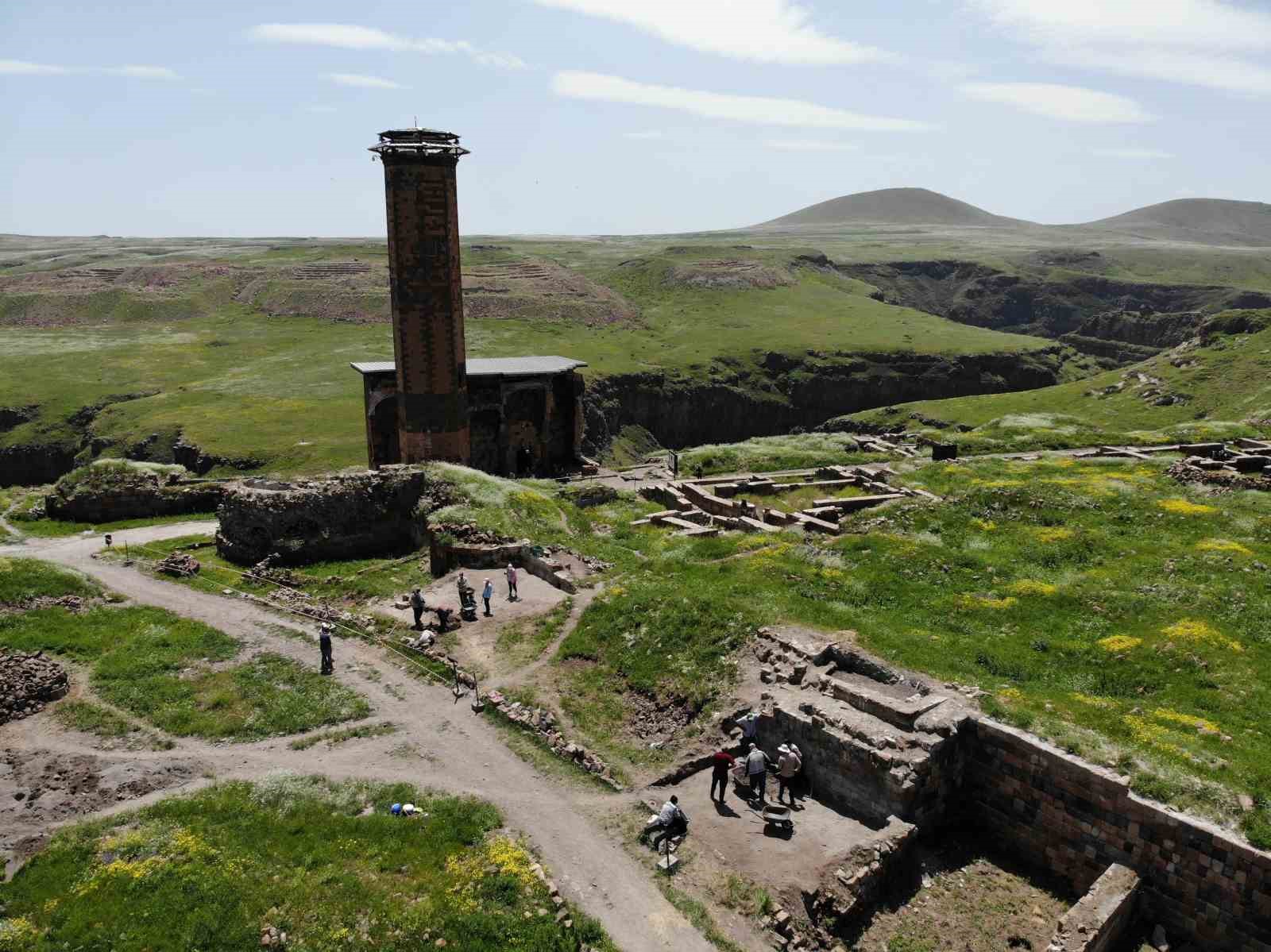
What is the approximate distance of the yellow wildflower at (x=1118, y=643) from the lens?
901 inches

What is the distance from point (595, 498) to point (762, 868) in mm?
33614

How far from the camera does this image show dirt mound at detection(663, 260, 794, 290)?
158 m

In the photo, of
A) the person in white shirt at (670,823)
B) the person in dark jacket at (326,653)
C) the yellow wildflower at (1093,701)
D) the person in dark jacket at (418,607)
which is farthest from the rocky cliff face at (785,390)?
the person in white shirt at (670,823)

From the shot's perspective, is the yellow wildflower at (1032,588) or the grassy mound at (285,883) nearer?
the grassy mound at (285,883)

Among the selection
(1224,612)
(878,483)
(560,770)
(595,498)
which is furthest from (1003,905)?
(595,498)

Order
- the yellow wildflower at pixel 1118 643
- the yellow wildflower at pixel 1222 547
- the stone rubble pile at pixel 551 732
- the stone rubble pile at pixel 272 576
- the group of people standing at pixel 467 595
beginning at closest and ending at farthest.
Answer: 1. the stone rubble pile at pixel 551 732
2. the yellow wildflower at pixel 1118 643
3. the group of people standing at pixel 467 595
4. the yellow wildflower at pixel 1222 547
5. the stone rubble pile at pixel 272 576

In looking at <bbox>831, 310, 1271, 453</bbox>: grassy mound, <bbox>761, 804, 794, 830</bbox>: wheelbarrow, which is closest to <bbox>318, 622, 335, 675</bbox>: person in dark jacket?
<bbox>761, 804, 794, 830</bbox>: wheelbarrow

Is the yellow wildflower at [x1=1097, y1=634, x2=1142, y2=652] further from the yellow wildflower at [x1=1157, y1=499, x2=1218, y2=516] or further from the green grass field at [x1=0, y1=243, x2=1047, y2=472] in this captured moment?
the green grass field at [x1=0, y1=243, x2=1047, y2=472]

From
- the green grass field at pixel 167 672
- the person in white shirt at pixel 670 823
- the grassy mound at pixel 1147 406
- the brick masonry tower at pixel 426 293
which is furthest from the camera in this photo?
the grassy mound at pixel 1147 406

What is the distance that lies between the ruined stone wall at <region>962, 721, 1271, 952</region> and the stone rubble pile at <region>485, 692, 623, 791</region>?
8.06 m

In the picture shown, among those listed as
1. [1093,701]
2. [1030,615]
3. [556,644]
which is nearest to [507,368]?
[556,644]

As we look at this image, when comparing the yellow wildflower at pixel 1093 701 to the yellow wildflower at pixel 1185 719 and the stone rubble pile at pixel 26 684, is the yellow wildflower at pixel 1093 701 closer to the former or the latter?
the yellow wildflower at pixel 1185 719

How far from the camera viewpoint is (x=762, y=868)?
1691cm

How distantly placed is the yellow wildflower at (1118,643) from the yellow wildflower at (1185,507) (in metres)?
13.8
